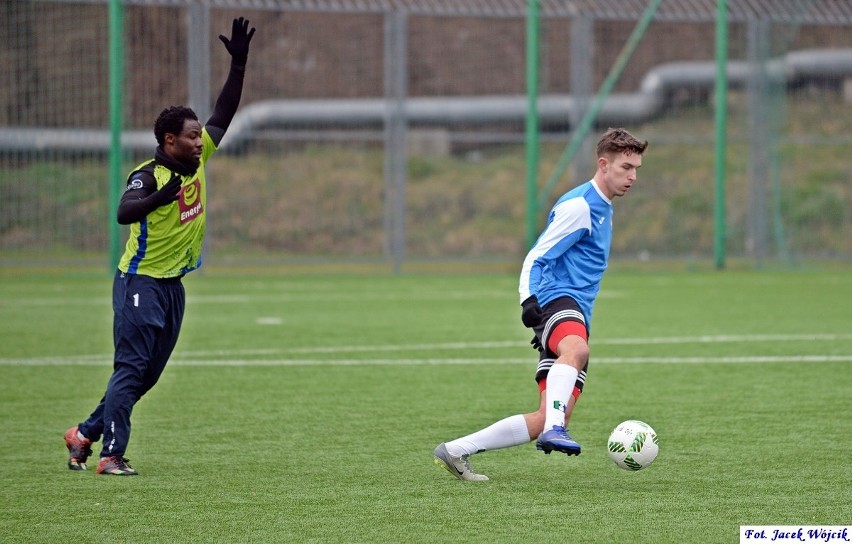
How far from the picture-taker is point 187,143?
266 inches

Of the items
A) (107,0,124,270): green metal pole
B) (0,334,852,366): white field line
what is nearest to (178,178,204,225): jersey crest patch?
(0,334,852,366): white field line

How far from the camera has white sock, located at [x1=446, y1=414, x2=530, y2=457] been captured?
6383 mm

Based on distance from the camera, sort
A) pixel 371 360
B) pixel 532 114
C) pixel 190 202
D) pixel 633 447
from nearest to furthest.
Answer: pixel 633 447 < pixel 190 202 < pixel 371 360 < pixel 532 114

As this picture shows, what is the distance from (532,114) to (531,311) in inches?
637

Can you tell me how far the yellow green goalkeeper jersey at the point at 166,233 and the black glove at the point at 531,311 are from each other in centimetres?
176

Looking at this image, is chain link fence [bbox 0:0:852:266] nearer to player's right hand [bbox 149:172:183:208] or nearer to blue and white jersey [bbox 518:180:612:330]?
player's right hand [bbox 149:172:183:208]

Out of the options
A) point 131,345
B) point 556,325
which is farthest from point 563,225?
point 131,345

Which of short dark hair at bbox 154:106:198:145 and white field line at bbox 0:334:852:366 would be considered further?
white field line at bbox 0:334:852:366

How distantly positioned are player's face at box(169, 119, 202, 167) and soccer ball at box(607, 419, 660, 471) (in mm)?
2467

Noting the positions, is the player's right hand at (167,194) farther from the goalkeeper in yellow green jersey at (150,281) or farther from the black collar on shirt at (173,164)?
the black collar on shirt at (173,164)

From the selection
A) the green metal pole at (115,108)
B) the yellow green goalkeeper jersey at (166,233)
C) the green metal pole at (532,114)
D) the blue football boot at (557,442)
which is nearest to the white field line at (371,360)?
the yellow green goalkeeper jersey at (166,233)

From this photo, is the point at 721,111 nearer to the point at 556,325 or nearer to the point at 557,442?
the point at 556,325

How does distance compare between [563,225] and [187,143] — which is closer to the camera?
[563,225]

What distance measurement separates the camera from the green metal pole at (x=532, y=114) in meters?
21.9
